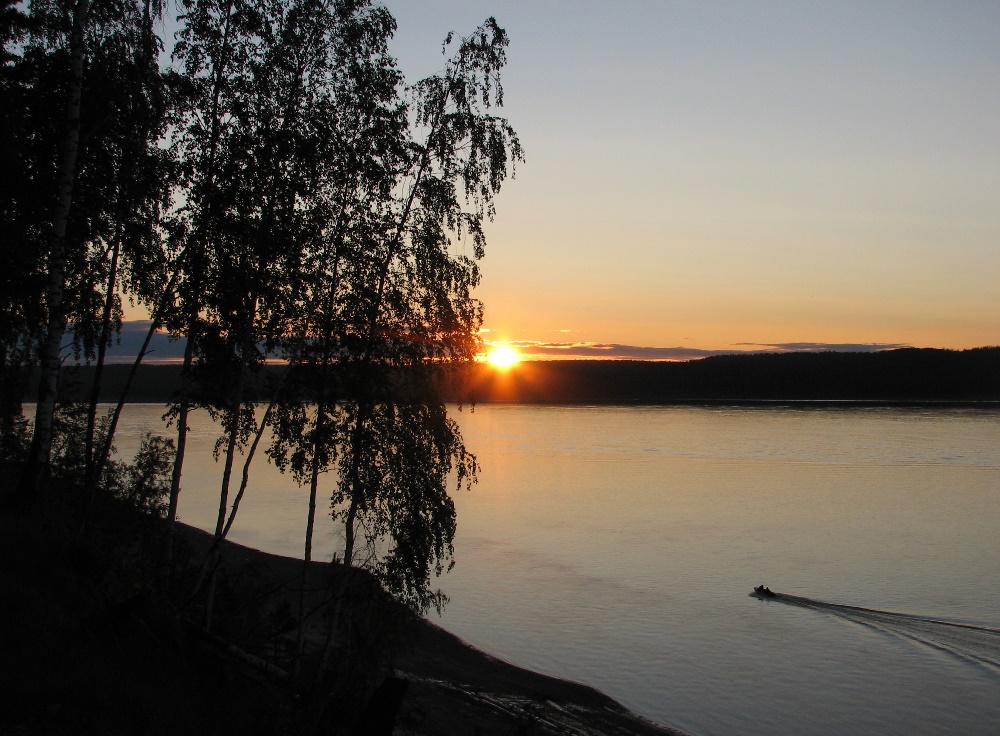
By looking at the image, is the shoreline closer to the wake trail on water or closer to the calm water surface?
the calm water surface

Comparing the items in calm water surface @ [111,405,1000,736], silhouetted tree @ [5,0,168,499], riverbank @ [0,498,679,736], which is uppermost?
silhouetted tree @ [5,0,168,499]

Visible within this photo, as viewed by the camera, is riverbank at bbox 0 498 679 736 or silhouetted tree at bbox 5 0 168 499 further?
silhouetted tree at bbox 5 0 168 499

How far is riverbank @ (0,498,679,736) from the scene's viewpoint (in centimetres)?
1021

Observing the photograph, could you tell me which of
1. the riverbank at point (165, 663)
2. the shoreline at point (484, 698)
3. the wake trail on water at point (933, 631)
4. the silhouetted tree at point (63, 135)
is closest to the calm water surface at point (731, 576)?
the wake trail on water at point (933, 631)

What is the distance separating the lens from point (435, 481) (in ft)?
62.6

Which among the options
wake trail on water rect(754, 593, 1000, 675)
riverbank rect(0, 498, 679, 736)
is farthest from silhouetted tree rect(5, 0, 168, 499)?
wake trail on water rect(754, 593, 1000, 675)

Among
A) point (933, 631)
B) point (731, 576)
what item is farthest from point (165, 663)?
point (731, 576)

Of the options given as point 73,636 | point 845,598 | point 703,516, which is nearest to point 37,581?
point 73,636

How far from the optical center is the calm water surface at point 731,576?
89.7 ft

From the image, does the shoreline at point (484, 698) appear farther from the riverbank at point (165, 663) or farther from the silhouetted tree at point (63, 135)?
the silhouetted tree at point (63, 135)

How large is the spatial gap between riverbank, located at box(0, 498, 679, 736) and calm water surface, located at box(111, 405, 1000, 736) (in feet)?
22.7

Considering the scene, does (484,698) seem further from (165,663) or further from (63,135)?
(63,135)

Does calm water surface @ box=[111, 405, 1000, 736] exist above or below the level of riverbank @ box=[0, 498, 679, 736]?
below

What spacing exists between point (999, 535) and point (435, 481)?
50.0 meters
